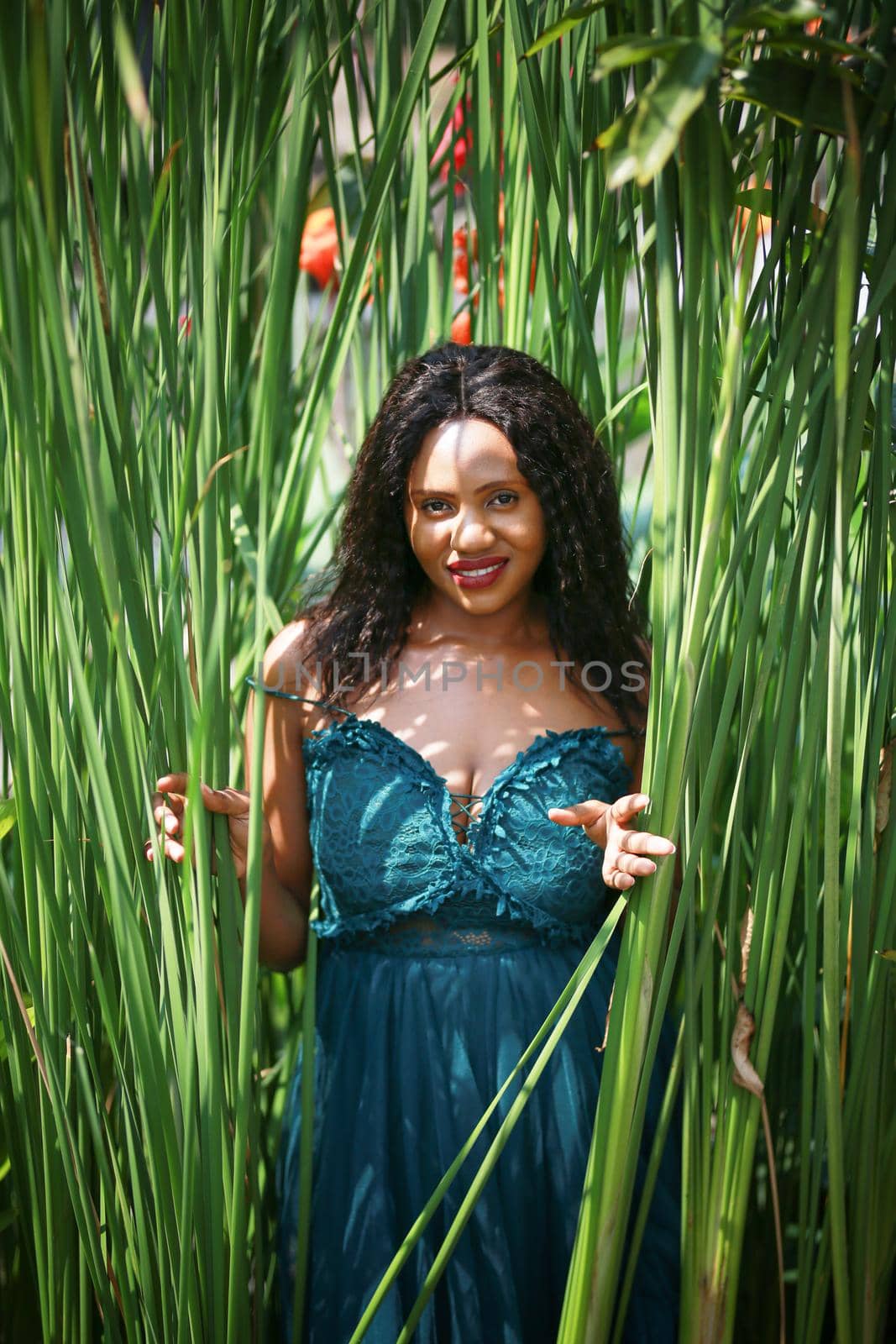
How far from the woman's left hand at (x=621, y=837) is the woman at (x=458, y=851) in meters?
0.12

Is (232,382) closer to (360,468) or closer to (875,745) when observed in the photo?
(360,468)

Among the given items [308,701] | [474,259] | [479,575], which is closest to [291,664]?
[308,701]

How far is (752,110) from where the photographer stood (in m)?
0.63

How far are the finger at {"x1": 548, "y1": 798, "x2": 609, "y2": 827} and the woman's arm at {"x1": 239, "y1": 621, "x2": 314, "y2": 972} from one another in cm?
26

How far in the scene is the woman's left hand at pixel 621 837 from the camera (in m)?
0.61

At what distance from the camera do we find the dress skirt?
78 cm

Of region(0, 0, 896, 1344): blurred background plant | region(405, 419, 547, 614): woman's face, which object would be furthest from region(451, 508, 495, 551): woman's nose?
region(0, 0, 896, 1344): blurred background plant

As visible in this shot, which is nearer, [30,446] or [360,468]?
[30,446]

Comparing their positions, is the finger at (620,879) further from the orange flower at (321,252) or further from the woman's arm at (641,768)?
the orange flower at (321,252)

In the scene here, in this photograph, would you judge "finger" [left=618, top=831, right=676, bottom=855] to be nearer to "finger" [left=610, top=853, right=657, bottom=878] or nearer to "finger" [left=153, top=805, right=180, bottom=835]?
"finger" [left=610, top=853, right=657, bottom=878]

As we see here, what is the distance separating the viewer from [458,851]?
2.62 feet

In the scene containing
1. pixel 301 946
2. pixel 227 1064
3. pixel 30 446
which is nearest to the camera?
pixel 30 446

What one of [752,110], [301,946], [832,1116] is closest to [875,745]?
[832,1116]

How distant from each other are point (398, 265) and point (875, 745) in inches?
23.4
